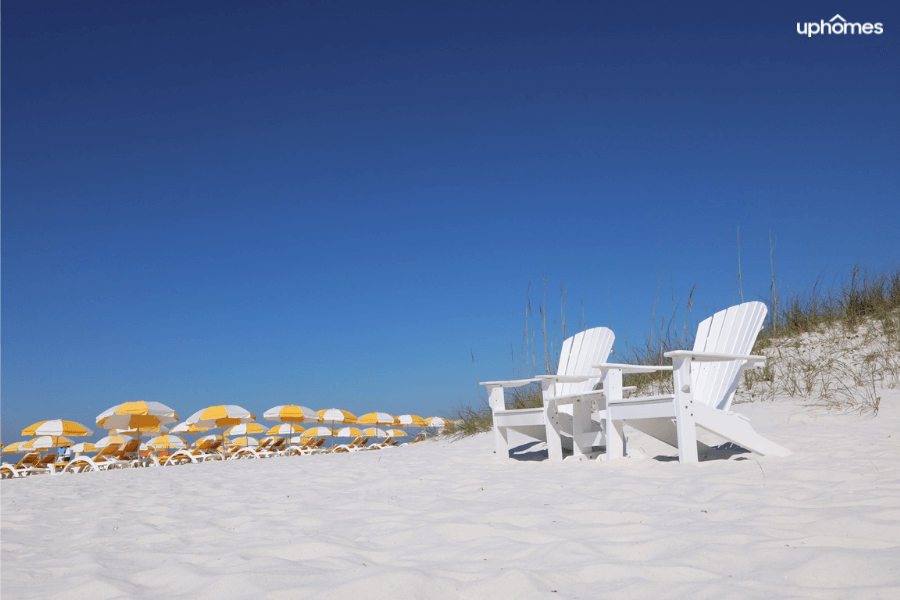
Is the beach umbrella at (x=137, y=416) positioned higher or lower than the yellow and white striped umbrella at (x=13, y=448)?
higher

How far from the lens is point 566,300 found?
5.66 meters

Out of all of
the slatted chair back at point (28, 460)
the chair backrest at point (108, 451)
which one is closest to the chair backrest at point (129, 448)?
the chair backrest at point (108, 451)

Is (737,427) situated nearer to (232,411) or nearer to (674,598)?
(674,598)

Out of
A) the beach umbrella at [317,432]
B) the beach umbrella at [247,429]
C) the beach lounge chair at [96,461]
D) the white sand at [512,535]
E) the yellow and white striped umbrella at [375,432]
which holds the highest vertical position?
the white sand at [512,535]

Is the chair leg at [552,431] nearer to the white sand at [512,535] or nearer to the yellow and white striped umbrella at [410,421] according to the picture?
the white sand at [512,535]

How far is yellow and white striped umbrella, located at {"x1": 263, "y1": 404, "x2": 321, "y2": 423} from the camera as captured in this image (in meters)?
11.7

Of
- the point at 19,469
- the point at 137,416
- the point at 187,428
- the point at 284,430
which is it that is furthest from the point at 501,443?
the point at 284,430

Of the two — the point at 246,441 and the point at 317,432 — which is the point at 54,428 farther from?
the point at 317,432

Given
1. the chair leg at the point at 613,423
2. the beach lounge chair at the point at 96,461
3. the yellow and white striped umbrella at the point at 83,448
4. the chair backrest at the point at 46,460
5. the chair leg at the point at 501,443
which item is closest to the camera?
the chair leg at the point at 613,423

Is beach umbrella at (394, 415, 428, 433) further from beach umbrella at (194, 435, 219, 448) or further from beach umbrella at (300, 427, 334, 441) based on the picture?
beach umbrella at (194, 435, 219, 448)

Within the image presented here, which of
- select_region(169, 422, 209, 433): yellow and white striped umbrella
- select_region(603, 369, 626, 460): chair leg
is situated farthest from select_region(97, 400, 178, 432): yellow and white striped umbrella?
select_region(603, 369, 626, 460): chair leg

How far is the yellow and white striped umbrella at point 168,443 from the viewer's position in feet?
42.2

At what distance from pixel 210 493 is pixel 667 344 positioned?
430 cm

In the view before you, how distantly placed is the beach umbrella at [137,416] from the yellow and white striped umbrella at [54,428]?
5.38ft
